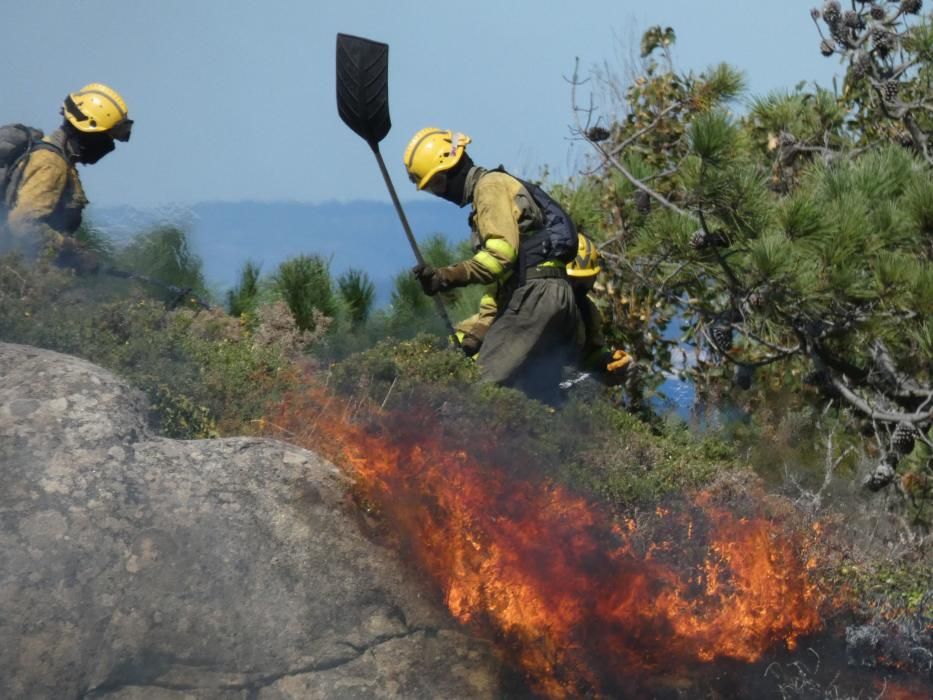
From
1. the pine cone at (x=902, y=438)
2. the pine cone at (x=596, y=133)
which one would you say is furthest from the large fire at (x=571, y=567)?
the pine cone at (x=596, y=133)

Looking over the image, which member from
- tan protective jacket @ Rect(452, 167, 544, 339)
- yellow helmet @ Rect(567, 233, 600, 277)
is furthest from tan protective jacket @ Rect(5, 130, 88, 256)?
yellow helmet @ Rect(567, 233, 600, 277)

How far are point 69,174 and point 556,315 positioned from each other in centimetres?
345

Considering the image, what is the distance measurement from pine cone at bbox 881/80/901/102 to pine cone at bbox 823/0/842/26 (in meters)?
0.66

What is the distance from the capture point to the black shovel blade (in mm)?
8531

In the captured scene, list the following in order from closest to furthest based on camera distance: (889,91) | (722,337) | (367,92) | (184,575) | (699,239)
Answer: (184,575)
(367,92)
(699,239)
(722,337)
(889,91)

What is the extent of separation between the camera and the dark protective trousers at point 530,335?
8.62 meters

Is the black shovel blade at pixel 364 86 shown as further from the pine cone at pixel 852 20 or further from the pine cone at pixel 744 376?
the pine cone at pixel 852 20

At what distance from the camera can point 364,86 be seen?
8.70 m

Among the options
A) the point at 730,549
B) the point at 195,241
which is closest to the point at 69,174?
the point at 195,241

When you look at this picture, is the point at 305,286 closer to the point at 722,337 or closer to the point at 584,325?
the point at 584,325

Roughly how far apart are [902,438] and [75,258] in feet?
19.0

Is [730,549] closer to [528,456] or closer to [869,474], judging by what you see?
[528,456]

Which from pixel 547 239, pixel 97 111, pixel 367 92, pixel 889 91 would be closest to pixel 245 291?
pixel 97 111

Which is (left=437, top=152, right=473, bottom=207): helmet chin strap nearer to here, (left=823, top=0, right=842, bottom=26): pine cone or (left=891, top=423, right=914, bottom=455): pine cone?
(left=891, top=423, right=914, bottom=455): pine cone
